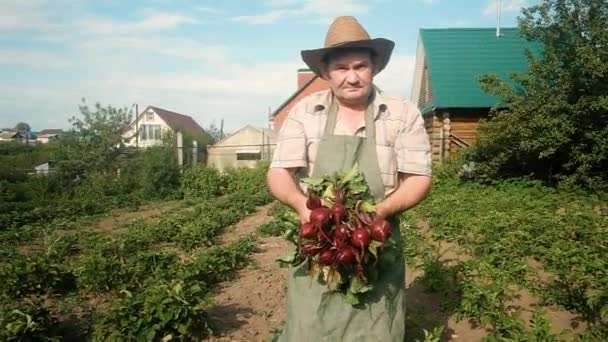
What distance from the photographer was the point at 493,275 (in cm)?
466

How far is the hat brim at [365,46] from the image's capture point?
2070 millimetres

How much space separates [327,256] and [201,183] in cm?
1396

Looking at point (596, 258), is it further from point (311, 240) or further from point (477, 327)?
point (311, 240)

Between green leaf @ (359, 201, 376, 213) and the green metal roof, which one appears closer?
green leaf @ (359, 201, 376, 213)

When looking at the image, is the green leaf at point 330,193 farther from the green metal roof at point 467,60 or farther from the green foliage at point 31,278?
the green metal roof at point 467,60

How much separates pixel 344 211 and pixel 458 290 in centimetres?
316

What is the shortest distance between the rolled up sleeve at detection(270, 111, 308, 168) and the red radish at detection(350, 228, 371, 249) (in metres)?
0.48

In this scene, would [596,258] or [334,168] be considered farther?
[596,258]

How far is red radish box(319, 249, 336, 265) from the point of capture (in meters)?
1.84

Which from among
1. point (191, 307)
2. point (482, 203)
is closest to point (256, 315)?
point (191, 307)

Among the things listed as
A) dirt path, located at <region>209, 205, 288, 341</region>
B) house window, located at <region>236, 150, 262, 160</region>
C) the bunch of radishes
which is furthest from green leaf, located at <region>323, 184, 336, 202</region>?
house window, located at <region>236, 150, 262, 160</region>

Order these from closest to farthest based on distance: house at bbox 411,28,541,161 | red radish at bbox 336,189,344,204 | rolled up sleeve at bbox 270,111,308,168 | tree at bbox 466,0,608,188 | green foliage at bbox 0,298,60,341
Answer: red radish at bbox 336,189,344,204, rolled up sleeve at bbox 270,111,308,168, green foliage at bbox 0,298,60,341, tree at bbox 466,0,608,188, house at bbox 411,28,541,161

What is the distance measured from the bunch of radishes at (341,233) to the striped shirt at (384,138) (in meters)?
0.30

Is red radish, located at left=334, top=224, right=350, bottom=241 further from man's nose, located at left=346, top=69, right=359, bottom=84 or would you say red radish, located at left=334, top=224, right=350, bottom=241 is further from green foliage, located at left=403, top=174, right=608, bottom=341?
green foliage, located at left=403, top=174, right=608, bottom=341
